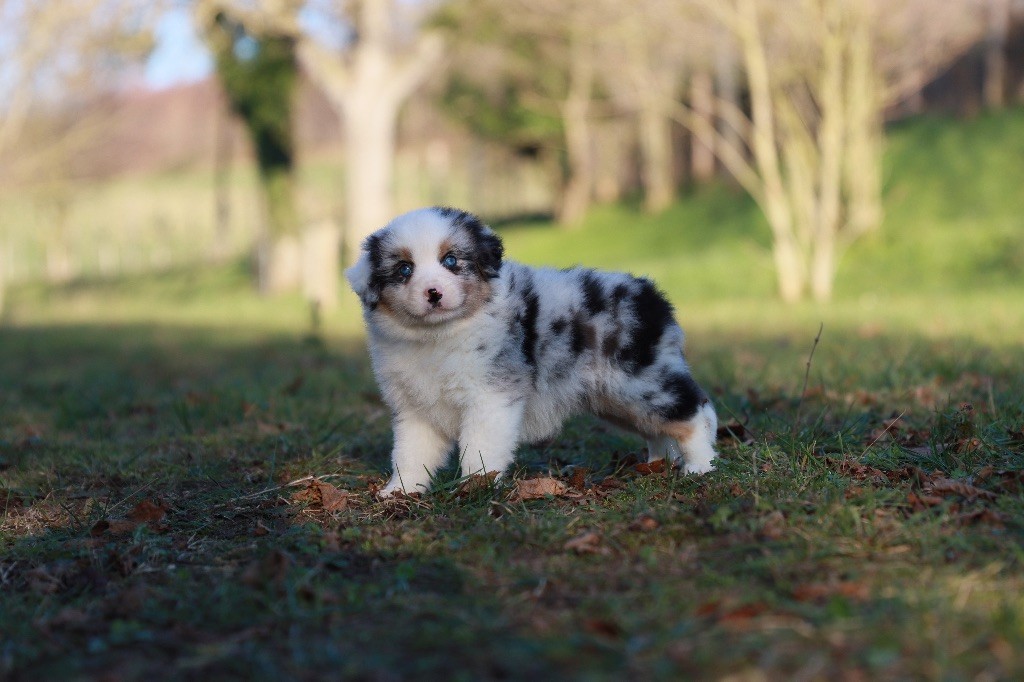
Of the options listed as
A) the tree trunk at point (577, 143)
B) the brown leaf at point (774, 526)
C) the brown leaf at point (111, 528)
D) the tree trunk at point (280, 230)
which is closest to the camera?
the brown leaf at point (774, 526)

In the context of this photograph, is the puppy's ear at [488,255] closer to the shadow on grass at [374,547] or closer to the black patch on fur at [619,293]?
the black patch on fur at [619,293]

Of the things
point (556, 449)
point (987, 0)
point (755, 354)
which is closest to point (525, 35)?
point (987, 0)

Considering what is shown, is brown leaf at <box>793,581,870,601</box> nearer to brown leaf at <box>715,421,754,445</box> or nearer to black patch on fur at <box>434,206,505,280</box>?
black patch on fur at <box>434,206,505,280</box>

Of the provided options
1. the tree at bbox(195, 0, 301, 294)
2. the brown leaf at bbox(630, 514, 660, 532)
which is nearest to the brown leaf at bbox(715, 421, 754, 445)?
the brown leaf at bbox(630, 514, 660, 532)

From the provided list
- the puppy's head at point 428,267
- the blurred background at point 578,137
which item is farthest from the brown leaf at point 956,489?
the blurred background at point 578,137

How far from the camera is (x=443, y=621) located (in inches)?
118

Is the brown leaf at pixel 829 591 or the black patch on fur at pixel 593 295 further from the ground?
the black patch on fur at pixel 593 295

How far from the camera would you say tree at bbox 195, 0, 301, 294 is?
26.2m

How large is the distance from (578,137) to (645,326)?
33075 mm

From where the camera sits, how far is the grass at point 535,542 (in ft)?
8.86

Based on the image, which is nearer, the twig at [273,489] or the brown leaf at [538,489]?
the brown leaf at [538,489]

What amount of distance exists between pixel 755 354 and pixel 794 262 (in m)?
6.83

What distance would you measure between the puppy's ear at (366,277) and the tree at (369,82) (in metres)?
13.6

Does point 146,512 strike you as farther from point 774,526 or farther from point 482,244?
point 774,526
